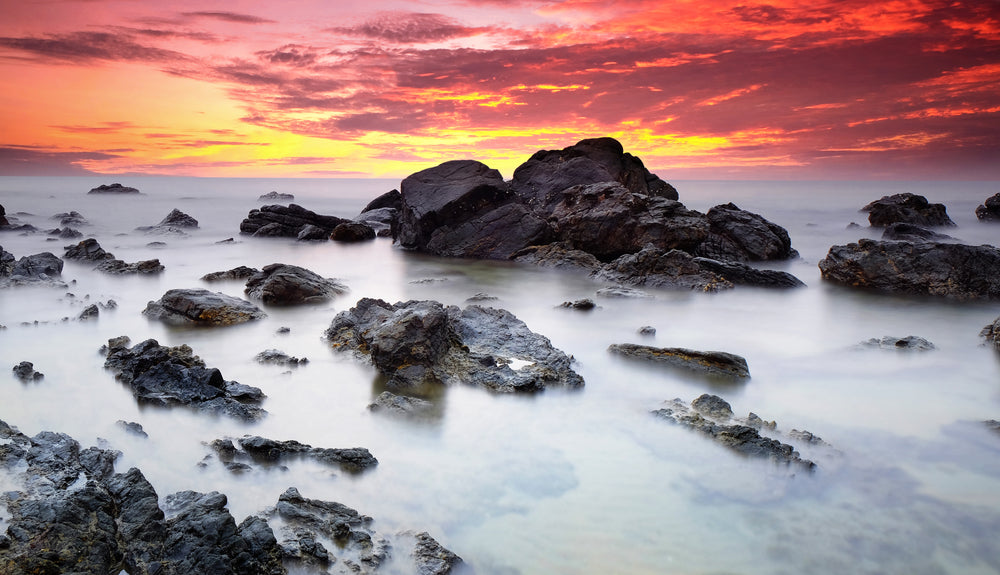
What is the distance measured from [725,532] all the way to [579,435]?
5.30 ft

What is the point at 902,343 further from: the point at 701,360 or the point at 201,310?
the point at 201,310

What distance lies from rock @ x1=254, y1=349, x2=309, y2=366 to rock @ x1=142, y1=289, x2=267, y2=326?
5.82 feet

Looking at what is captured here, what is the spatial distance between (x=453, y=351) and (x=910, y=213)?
24.5m

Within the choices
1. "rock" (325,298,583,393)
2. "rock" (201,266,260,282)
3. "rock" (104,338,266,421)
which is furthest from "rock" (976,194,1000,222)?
"rock" (104,338,266,421)

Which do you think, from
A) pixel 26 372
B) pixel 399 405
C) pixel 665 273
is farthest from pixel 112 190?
pixel 399 405

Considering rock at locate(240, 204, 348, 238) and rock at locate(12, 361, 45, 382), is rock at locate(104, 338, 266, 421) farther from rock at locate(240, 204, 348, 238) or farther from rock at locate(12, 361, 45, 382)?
rock at locate(240, 204, 348, 238)

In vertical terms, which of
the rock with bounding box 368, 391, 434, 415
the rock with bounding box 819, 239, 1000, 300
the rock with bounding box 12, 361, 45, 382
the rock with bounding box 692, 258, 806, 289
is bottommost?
the rock with bounding box 12, 361, 45, 382

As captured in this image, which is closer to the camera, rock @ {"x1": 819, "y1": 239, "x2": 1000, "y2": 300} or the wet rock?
rock @ {"x1": 819, "y1": 239, "x2": 1000, "y2": 300}

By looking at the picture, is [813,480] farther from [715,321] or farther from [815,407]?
[715,321]

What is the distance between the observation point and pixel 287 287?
33.6 ft

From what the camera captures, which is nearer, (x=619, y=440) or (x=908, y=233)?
(x=619, y=440)

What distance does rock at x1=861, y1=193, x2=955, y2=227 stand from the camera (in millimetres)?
24781

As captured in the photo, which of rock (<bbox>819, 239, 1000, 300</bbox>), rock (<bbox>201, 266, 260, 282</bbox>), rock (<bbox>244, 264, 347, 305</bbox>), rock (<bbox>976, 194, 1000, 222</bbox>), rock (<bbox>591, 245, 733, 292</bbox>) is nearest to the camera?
rock (<bbox>244, 264, 347, 305</bbox>)

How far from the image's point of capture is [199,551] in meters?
3.22
